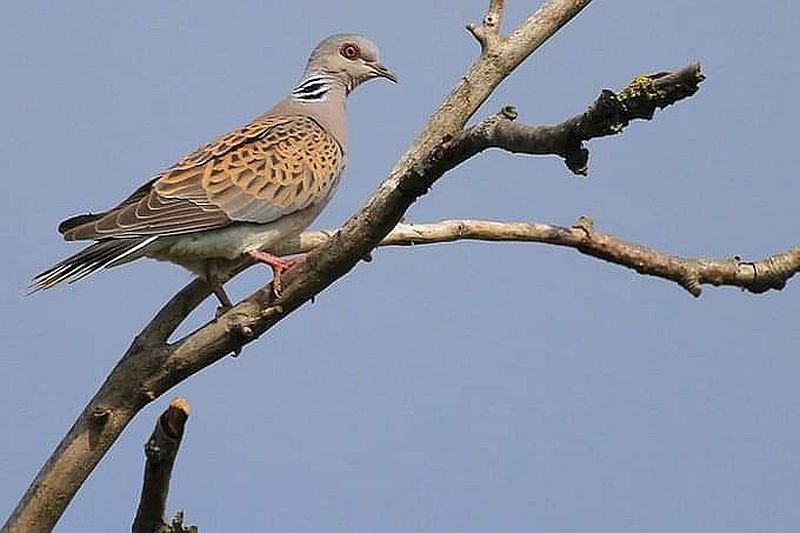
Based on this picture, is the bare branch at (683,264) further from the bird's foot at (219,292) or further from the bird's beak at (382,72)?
the bird's beak at (382,72)

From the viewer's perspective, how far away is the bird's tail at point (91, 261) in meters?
5.54

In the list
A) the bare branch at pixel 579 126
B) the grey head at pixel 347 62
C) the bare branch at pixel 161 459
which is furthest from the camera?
the grey head at pixel 347 62

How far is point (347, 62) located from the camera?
7918 mm

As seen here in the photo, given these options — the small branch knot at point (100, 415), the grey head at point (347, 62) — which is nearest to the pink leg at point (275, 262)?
the small branch knot at point (100, 415)

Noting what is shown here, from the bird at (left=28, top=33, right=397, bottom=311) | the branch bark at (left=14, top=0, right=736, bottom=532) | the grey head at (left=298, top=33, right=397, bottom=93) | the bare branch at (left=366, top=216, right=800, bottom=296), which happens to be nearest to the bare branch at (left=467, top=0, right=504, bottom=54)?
the branch bark at (left=14, top=0, right=736, bottom=532)

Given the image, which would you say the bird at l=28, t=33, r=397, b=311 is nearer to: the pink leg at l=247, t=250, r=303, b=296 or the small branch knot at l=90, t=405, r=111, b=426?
the pink leg at l=247, t=250, r=303, b=296

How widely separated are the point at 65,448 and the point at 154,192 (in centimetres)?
176

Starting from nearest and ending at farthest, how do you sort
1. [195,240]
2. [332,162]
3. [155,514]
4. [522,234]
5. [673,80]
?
[673,80] → [155,514] → [522,234] → [195,240] → [332,162]

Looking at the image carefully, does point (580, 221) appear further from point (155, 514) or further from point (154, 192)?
point (154, 192)

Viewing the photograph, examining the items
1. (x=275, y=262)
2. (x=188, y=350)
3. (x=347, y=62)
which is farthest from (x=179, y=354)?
(x=347, y=62)

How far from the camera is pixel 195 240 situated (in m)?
6.35

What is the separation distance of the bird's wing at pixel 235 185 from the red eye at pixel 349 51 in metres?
0.70

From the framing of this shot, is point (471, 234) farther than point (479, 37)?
Yes

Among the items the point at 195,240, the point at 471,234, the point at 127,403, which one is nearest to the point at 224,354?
the point at 127,403
